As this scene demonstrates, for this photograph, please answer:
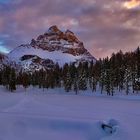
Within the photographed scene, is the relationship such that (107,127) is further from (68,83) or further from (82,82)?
(68,83)

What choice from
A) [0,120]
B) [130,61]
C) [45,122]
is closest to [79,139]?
[45,122]

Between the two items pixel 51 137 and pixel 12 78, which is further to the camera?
pixel 12 78

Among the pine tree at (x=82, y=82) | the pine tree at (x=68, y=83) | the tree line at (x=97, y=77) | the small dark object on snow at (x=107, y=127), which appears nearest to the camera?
the small dark object on snow at (x=107, y=127)

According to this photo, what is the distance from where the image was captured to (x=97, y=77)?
144125mm

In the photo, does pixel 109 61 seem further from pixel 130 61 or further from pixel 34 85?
pixel 34 85

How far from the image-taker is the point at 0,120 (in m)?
24.8

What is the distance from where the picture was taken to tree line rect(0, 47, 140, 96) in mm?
122412

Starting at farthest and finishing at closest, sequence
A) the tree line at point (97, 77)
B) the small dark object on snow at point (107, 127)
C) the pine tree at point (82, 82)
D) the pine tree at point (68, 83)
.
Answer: the pine tree at point (68, 83) → the pine tree at point (82, 82) → the tree line at point (97, 77) → the small dark object on snow at point (107, 127)

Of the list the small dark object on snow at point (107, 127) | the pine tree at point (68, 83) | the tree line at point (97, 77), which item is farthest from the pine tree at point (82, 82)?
the small dark object on snow at point (107, 127)

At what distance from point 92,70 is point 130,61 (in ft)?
93.4

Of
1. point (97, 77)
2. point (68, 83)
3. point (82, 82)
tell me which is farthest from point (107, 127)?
point (68, 83)

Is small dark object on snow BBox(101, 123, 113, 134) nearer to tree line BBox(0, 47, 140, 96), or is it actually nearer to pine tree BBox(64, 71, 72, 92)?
tree line BBox(0, 47, 140, 96)

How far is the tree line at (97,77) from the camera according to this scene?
402 ft

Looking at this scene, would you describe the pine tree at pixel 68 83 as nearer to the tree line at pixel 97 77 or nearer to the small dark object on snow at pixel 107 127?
the tree line at pixel 97 77
